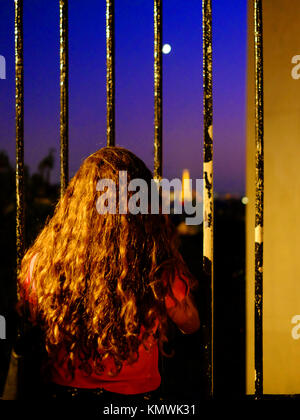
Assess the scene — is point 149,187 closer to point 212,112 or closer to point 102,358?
point 212,112

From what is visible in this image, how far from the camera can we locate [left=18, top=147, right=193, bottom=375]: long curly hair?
1517 mm

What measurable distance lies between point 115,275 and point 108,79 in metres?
0.82

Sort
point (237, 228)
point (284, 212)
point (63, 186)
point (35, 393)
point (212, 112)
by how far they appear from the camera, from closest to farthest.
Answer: point (35, 393)
point (212, 112)
point (63, 186)
point (284, 212)
point (237, 228)

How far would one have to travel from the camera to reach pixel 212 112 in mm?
1650

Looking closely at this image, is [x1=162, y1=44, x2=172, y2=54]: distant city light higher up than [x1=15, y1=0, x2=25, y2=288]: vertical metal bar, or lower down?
higher up

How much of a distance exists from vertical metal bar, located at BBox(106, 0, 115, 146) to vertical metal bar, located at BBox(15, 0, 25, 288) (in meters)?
0.36

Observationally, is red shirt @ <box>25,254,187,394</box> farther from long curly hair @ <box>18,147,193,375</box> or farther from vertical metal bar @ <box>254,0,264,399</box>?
vertical metal bar @ <box>254,0,264,399</box>

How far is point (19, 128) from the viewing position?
1.72 meters

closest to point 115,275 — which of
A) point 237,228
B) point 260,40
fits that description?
point 260,40

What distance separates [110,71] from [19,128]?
46 cm

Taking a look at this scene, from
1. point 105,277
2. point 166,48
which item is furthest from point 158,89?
point 105,277

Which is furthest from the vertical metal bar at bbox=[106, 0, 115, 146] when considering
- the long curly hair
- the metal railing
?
the long curly hair

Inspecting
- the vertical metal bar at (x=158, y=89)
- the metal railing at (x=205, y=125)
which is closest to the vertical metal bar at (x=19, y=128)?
the metal railing at (x=205, y=125)

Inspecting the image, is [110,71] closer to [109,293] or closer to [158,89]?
[158,89]
